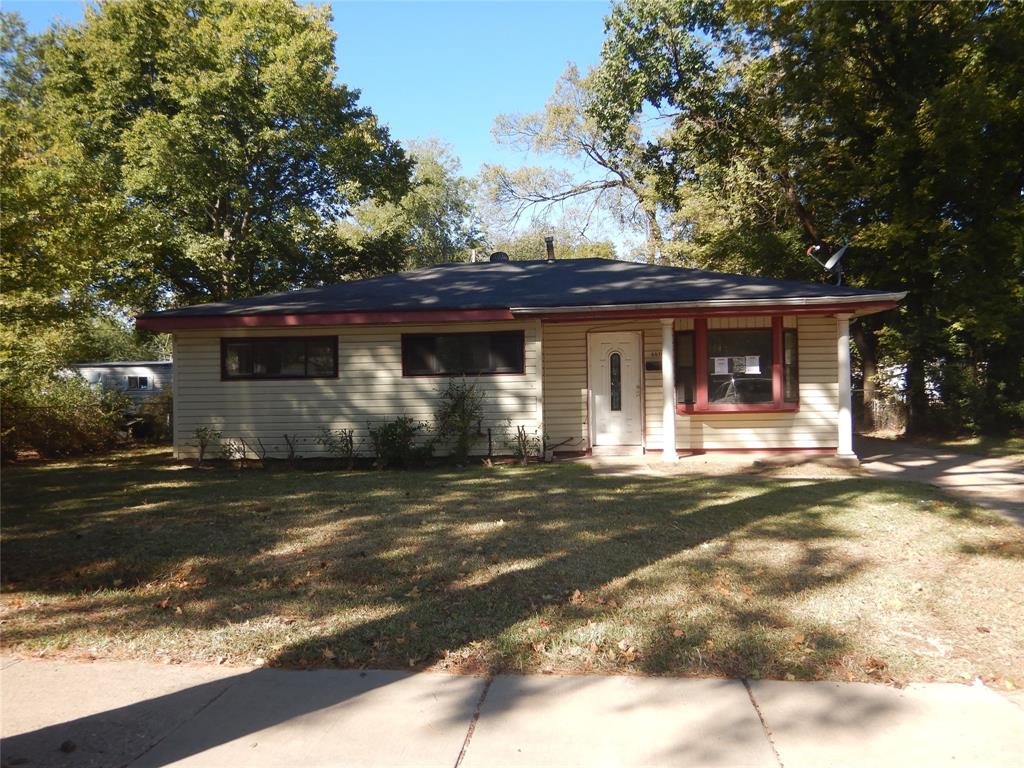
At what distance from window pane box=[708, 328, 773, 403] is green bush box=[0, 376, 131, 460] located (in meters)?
12.8

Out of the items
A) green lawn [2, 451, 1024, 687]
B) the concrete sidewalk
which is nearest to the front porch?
green lawn [2, 451, 1024, 687]

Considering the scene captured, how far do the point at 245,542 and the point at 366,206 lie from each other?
33995mm

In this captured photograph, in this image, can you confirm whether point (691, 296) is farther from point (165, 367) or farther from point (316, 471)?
point (165, 367)

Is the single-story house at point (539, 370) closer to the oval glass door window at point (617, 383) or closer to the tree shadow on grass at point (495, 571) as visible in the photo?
the oval glass door window at point (617, 383)

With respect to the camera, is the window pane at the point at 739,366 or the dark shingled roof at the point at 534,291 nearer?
the dark shingled roof at the point at 534,291

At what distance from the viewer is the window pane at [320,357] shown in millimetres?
12148

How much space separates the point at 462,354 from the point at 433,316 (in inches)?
38.4

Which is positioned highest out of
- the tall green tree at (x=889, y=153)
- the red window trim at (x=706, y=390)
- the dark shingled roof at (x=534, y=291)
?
the tall green tree at (x=889, y=153)

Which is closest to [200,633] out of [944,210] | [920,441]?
[920,441]

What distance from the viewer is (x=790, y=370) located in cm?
1195

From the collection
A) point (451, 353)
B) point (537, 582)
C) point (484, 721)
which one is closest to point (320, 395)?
point (451, 353)

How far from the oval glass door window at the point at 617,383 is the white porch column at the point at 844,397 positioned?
12.1ft

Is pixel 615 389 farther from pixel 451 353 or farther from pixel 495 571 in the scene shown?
pixel 495 571

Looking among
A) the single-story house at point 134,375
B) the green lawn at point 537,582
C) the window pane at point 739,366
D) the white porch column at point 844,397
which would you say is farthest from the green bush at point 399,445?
the single-story house at point 134,375
